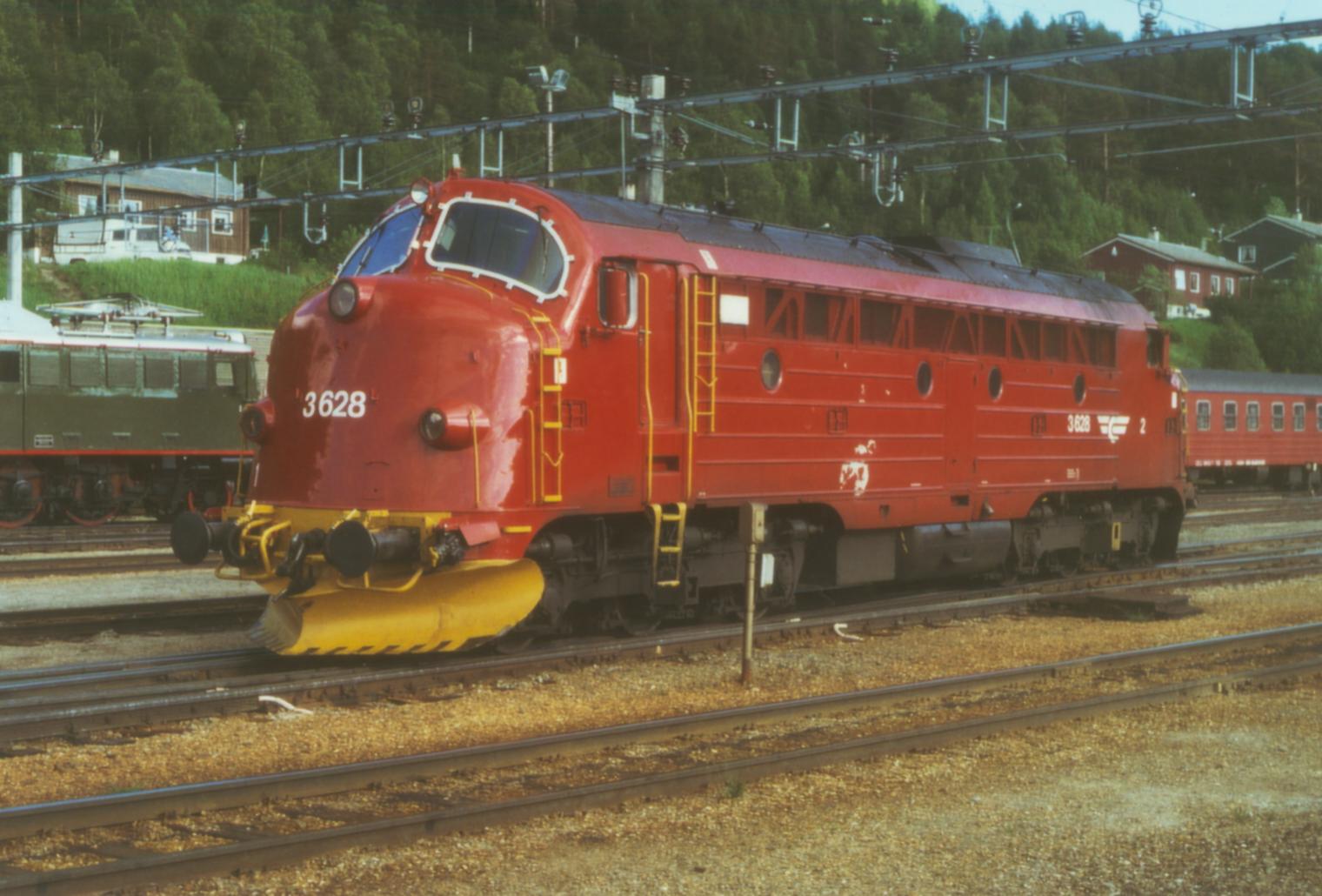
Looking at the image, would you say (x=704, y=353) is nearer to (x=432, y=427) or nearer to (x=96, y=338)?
(x=432, y=427)

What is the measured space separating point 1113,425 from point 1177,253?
87.7 meters

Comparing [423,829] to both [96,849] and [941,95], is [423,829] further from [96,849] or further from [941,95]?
[941,95]

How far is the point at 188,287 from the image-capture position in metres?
61.8

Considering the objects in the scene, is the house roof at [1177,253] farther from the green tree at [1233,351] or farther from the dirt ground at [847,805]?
the dirt ground at [847,805]

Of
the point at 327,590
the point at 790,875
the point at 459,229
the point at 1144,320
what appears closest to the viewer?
the point at 790,875

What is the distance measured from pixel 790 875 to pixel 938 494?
390 inches

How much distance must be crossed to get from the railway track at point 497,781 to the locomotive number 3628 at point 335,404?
3.36m

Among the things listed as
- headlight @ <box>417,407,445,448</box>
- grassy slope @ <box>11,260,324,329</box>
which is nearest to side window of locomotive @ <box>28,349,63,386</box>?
headlight @ <box>417,407,445,448</box>

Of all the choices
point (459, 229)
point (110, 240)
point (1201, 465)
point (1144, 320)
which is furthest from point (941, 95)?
point (459, 229)

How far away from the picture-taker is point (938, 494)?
16266mm

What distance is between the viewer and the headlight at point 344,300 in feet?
38.1

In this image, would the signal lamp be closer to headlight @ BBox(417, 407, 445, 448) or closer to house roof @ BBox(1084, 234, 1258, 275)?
headlight @ BBox(417, 407, 445, 448)

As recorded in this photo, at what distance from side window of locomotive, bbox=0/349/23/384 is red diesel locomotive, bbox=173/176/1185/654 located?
15.4 metres

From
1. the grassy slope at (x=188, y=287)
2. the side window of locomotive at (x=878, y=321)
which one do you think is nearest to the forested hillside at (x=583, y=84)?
the grassy slope at (x=188, y=287)
